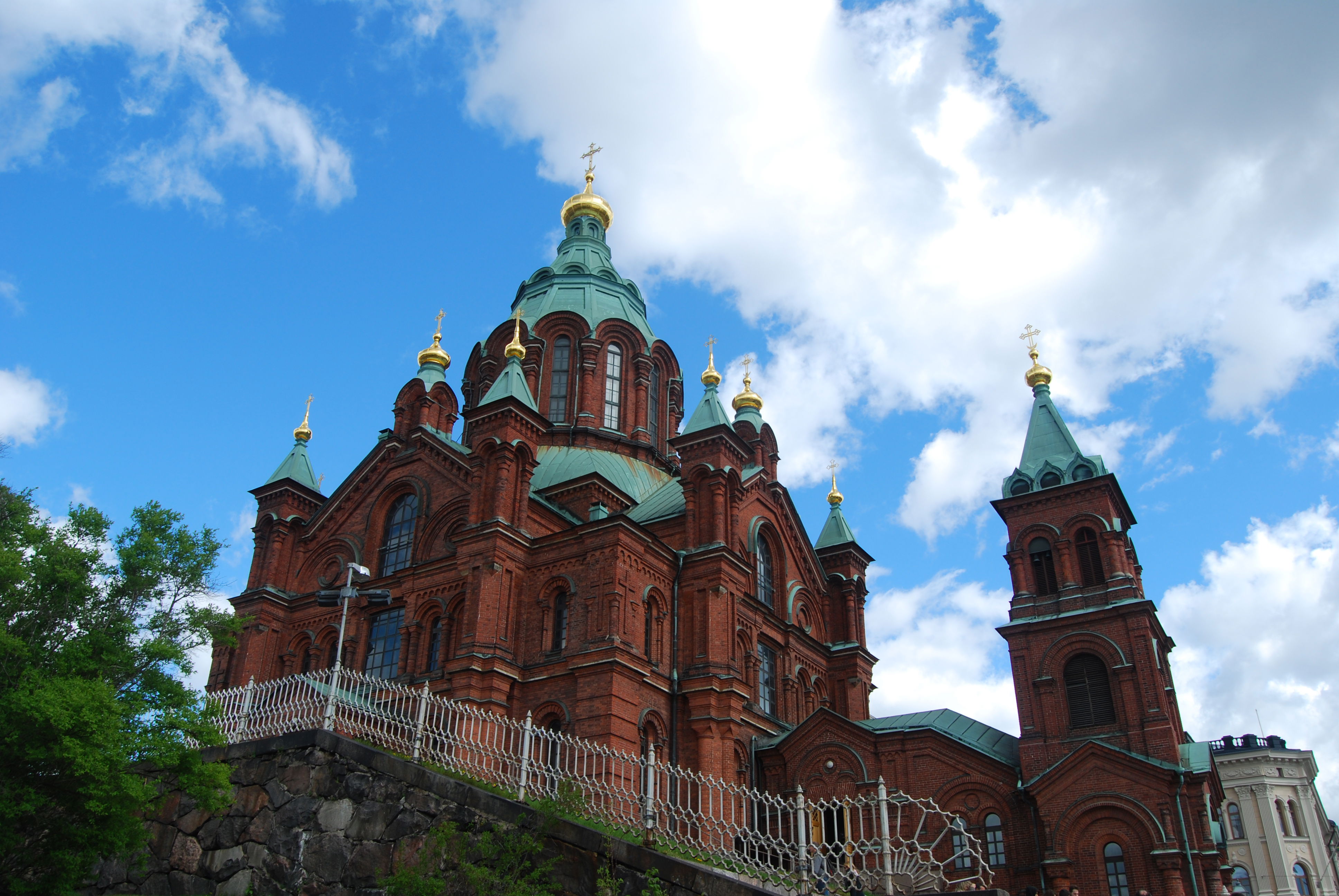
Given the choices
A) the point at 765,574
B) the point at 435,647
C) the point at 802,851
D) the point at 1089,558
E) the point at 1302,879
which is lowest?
the point at 802,851

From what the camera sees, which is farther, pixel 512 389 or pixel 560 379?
pixel 560 379

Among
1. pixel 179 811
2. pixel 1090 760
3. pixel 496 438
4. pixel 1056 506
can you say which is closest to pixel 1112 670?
pixel 1090 760

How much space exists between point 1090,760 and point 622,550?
1198cm

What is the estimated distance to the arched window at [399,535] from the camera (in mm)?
29531

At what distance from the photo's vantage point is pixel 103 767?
13.1 meters

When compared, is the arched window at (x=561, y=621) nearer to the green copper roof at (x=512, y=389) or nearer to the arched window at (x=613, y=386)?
the green copper roof at (x=512, y=389)

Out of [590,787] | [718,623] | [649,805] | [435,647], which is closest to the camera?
[649,805]

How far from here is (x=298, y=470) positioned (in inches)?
1292

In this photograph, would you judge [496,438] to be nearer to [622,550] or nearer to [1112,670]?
[622,550]

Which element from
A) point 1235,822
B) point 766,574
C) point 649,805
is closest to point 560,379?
point 766,574

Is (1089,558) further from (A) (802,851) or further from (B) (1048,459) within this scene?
(A) (802,851)

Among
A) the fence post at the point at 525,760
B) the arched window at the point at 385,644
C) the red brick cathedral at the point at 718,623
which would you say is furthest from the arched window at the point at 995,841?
the arched window at the point at 385,644

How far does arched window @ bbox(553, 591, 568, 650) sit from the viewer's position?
25953 millimetres

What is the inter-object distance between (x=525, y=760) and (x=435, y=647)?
1392 centimetres
